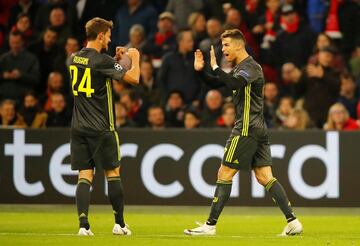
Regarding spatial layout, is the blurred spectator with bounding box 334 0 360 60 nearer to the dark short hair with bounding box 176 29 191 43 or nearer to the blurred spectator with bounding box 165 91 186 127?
the dark short hair with bounding box 176 29 191 43

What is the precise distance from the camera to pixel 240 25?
18.5m

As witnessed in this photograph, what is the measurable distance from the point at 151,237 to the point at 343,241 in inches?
77.4

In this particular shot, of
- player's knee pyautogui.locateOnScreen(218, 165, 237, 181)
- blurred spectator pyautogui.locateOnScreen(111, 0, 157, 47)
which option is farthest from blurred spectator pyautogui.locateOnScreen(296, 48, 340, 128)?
player's knee pyautogui.locateOnScreen(218, 165, 237, 181)

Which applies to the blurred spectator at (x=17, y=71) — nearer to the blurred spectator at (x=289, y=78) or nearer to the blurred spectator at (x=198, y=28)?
the blurred spectator at (x=198, y=28)

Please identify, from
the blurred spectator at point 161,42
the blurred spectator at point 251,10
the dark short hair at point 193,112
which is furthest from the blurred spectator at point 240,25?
the dark short hair at point 193,112

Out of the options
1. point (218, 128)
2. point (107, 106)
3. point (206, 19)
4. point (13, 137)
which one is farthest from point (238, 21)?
point (107, 106)

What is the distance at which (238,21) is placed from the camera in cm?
1845

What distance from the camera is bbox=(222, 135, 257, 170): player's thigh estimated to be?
11312 mm

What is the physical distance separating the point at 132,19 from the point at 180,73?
1.85m

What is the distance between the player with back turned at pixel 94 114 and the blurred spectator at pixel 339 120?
5.84 meters

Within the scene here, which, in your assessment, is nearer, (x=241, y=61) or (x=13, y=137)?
(x=241, y=61)

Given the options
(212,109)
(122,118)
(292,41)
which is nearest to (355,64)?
(292,41)

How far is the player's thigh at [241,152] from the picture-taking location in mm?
11312

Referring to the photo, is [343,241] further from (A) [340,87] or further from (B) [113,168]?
(A) [340,87]
